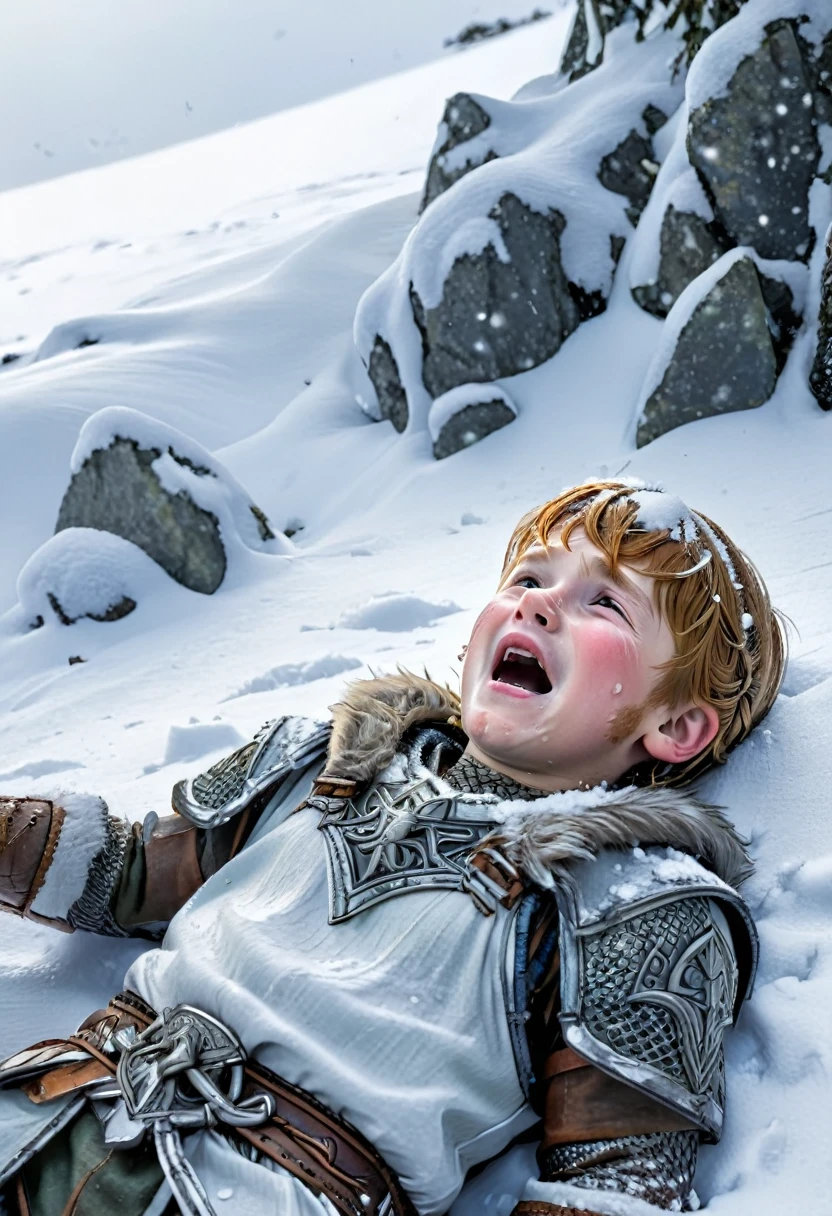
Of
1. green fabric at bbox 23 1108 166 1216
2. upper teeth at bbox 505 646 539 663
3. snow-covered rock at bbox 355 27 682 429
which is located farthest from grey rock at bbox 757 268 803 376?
green fabric at bbox 23 1108 166 1216

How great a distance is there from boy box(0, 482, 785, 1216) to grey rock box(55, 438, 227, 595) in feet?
7.99

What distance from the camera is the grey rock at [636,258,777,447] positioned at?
4.22 m

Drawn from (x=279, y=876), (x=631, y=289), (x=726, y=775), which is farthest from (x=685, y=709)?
(x=631, y=289)

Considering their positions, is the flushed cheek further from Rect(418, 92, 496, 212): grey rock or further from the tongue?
Rect(418, 92, 496, 212): grey rock

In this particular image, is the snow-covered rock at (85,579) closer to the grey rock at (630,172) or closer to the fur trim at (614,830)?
the fur trim at (614,830)

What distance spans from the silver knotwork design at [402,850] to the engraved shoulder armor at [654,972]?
0.14m

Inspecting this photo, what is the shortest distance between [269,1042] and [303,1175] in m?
0.18

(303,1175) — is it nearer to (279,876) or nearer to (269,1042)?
(269,1042)

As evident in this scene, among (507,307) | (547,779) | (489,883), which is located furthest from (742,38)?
(489,883)

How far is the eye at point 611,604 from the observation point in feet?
5.30

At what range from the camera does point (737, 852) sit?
1.57 metres

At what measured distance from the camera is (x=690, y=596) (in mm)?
1645

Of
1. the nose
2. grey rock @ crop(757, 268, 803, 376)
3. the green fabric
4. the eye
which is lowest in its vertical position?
grey rock @ crop(757, 268, 803, 376)

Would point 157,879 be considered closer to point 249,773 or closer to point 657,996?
point 249,773
